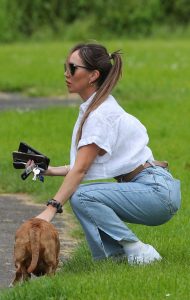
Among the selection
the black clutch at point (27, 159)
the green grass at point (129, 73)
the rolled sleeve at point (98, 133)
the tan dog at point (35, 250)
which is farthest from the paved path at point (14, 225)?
the green grass at point (129, 73)

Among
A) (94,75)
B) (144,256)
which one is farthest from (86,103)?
(144,256)

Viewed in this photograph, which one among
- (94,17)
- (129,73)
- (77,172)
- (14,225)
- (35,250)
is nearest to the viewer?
(35,250)

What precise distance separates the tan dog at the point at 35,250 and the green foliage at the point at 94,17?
29119 mm

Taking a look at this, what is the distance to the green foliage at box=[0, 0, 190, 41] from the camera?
3531 centimetres

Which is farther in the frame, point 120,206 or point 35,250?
point 120,206

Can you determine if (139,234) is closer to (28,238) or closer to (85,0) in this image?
(28,238)

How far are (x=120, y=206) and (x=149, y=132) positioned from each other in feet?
22.8

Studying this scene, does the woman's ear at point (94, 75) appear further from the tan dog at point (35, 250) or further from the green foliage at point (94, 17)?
the green foliage at point (94, 17)

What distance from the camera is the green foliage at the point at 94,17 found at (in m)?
35.3

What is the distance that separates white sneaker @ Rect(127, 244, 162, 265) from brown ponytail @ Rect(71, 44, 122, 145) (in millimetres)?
836

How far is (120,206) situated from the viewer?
626 cm

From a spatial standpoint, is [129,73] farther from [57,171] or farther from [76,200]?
[76,200]

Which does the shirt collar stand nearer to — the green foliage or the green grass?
the green grass

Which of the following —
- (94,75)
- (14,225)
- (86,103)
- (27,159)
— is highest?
(94,75)
